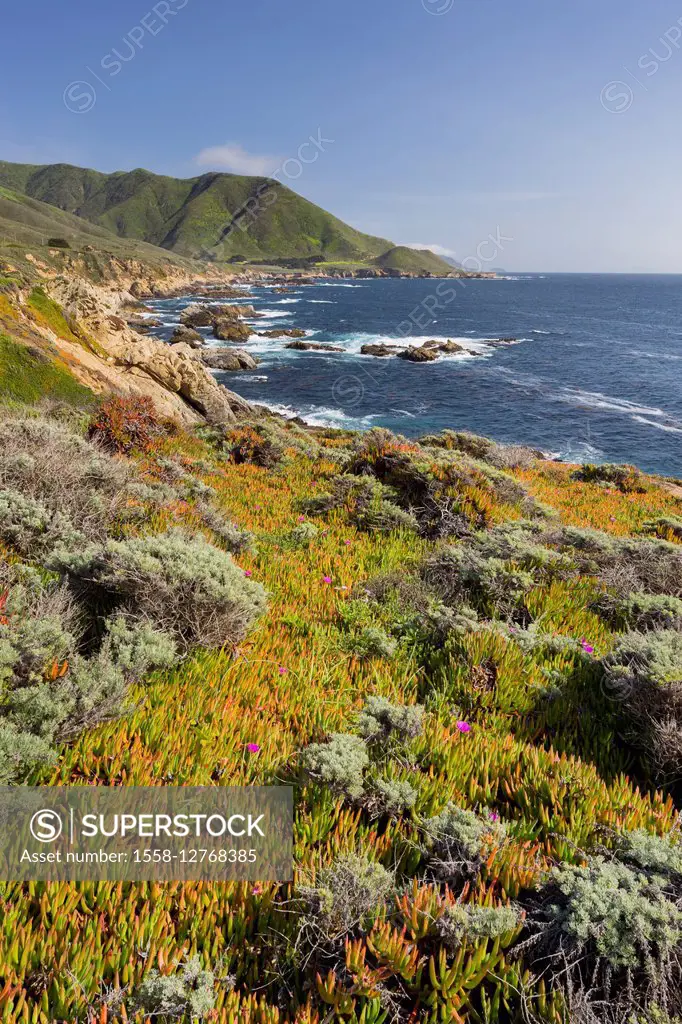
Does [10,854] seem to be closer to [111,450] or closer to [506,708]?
[506,708]

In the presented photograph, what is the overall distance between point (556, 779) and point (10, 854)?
3043 millimetres

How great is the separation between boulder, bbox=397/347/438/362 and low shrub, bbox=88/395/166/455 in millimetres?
51417

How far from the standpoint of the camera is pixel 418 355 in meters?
59.1

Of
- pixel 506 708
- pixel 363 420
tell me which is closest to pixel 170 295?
pixel 363 420

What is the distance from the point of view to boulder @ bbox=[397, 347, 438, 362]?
5912cm

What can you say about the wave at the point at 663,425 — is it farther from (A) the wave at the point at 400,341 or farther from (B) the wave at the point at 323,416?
(A) the wave at the point at 400,341

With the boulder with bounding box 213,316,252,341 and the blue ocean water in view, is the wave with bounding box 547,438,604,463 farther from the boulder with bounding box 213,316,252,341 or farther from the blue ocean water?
the boulder with bounding box 213,316,252,341

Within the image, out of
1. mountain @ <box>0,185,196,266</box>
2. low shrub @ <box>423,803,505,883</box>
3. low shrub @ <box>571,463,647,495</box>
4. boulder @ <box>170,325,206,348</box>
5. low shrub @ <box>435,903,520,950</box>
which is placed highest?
mountain @ <box>0,185,196,266</box>

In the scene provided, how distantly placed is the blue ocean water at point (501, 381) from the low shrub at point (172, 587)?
3048 cm

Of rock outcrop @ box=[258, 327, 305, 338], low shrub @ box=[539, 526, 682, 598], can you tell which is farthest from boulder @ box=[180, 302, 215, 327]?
low shrub @ box=[539, 526, 682, 598]

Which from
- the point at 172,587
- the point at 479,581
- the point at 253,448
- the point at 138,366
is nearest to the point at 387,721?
the point at 172,587

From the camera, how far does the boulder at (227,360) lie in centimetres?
5025

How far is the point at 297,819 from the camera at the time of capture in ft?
9.23

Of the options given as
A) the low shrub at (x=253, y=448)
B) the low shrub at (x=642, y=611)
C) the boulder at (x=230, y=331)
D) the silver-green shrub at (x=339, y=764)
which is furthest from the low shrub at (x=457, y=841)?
the boulder at (x=230, y=331)
